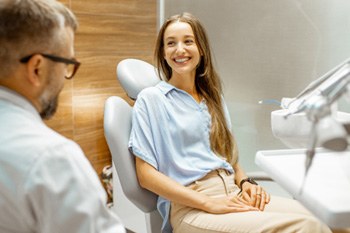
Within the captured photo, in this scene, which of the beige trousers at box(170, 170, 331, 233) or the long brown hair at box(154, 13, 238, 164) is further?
the long brown hair at box(154, 13, 238, 164)

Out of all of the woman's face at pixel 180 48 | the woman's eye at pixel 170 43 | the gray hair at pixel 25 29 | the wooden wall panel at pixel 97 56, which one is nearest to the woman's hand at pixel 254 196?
the woman's face at pixel 180 48

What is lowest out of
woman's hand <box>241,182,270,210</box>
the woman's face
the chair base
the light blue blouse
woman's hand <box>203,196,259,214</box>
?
the chair base

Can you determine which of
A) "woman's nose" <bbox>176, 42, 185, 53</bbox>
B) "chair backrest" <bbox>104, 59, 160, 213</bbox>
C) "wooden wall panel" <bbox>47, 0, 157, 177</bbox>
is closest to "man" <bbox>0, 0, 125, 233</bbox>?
"chair backrest" <bbox>104, 59, 160, 213</bbox>

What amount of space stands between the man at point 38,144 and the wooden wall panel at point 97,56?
4.48 ft

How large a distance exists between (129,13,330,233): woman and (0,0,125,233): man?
21.0 inches

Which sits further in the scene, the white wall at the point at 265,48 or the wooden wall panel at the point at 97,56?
the wooden wall panel at the point at 97,56

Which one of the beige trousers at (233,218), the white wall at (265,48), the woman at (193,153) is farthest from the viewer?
the white wall at (265,48)

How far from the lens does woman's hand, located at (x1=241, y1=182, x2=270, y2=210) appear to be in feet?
4.68

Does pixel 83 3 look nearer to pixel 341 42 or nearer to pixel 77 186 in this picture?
pixel 341 42

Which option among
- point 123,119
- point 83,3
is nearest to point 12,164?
point 123,119

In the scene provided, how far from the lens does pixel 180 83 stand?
1.62 meters

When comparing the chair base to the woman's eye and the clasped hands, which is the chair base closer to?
the clasped hands

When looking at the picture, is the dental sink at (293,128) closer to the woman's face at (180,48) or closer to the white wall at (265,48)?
the woman's face at (180,48)

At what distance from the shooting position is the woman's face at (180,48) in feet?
5.11
